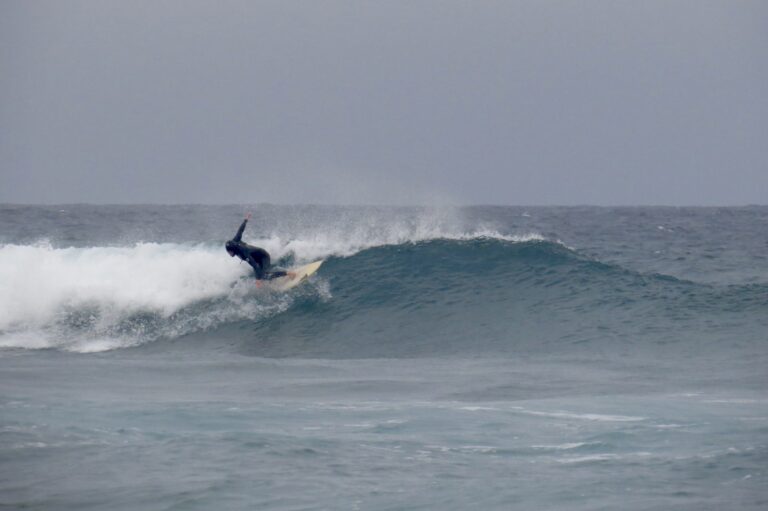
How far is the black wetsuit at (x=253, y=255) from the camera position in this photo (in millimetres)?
17156

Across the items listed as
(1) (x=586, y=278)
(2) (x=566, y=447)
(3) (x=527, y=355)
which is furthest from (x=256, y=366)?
(1) (x=586, y=278)

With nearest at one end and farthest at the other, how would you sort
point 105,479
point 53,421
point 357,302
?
point 105,479 → point 53,421 → point 357,302

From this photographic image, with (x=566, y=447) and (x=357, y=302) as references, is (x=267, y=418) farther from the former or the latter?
(x=357, y=302)

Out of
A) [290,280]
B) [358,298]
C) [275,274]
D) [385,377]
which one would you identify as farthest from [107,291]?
[385,377]

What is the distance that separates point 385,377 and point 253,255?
6.14 metres

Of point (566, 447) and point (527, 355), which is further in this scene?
point (527, 355)

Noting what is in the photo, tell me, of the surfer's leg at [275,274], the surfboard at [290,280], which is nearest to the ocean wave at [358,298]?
the surfboard at [290,280]

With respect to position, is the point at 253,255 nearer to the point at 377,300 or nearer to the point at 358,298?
the point at 358,298

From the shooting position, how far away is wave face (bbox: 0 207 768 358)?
51.5 feet

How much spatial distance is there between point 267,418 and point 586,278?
1084 cm

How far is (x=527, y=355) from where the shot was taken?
14312 millimetres

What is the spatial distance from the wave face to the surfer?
44cm

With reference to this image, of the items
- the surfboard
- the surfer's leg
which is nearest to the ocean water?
the surfboard

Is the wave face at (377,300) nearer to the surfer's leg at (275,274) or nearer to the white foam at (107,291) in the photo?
the white foam at (107,291)
